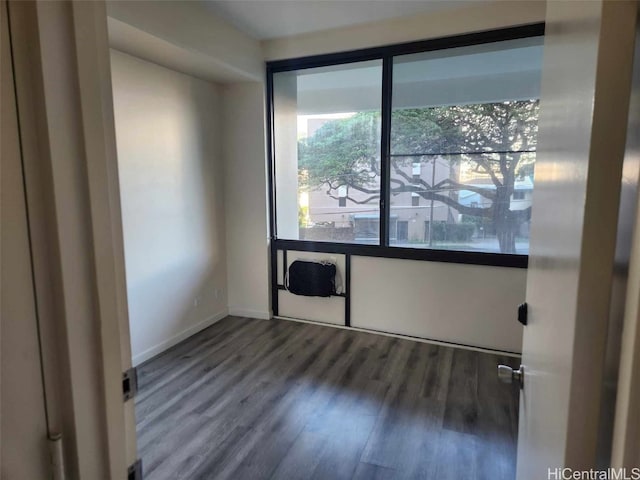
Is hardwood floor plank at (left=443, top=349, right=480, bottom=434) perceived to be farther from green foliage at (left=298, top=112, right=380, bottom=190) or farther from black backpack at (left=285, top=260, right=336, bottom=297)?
green foliage at (left=298, top=112, right=380, bottom=190)

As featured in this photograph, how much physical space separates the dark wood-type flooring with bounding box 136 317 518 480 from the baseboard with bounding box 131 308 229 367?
0.07 metres

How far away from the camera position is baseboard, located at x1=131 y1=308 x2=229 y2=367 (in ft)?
10.5

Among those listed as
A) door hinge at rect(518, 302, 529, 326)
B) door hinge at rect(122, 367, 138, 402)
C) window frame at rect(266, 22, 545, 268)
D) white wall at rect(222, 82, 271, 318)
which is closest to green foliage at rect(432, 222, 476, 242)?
window frame at rect(266, 22, 545, 268)

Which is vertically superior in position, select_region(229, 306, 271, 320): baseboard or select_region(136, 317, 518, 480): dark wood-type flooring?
select_region(229, 306, 271, 320): baseboard

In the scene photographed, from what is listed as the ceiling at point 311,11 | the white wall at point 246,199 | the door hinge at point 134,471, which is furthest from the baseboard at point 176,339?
the ceiling at point 311,11

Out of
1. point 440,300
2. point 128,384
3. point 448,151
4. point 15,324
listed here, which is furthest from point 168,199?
point 15,324

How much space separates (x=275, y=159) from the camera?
409cm

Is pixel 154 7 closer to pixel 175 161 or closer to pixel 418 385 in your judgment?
pixel 175 161

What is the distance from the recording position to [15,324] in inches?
23.4

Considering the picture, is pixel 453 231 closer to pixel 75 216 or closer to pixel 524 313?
pixel 524 313

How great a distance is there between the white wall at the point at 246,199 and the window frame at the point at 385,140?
0.38 ft

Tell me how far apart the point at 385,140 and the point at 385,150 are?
0.30 ft

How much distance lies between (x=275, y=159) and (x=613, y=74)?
3.72 m

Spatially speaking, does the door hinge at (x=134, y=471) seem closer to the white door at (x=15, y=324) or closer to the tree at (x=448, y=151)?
the white door at (x=15, y=324)
